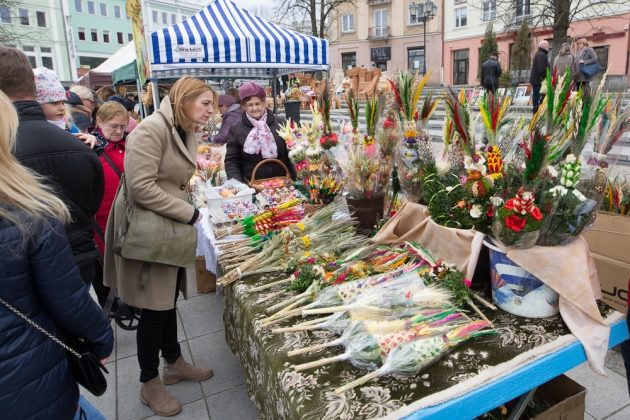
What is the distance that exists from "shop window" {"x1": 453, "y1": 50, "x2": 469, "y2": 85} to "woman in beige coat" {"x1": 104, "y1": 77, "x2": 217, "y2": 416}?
29796 millimetres

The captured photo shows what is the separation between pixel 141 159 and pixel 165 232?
1.17 feet

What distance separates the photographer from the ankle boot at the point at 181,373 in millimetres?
2475

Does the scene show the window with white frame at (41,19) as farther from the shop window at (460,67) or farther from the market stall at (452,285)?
the market stall at (452,285)

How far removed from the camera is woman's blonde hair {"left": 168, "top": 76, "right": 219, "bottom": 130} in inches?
80.2

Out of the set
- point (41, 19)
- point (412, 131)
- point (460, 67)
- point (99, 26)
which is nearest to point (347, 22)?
point (460, 67)

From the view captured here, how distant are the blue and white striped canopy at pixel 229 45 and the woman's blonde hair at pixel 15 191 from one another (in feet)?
15.0

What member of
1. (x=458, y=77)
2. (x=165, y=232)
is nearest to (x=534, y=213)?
(x=165, y=232)

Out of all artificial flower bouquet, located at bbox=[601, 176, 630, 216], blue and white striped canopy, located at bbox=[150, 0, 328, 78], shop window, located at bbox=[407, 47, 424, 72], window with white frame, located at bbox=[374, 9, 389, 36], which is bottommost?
artificial flower bouquet, located at bbox=[601, 176, 630, 216]

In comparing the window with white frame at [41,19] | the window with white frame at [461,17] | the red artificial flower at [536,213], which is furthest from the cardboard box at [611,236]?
the window with white frame at [41,19]

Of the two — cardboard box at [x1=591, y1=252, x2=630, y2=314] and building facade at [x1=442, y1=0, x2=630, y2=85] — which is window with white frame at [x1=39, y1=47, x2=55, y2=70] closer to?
building facade at [x1=442, y1=0, x2=630, y2=85]

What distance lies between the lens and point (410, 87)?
2.08 meters

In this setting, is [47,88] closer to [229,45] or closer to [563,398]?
[563,398]

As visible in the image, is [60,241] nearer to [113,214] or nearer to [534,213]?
[113,214]

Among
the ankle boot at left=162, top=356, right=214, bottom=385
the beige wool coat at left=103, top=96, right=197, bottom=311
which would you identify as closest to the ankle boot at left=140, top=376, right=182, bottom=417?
the ankle boot at left=162, top=356, right=214, bottom=385
